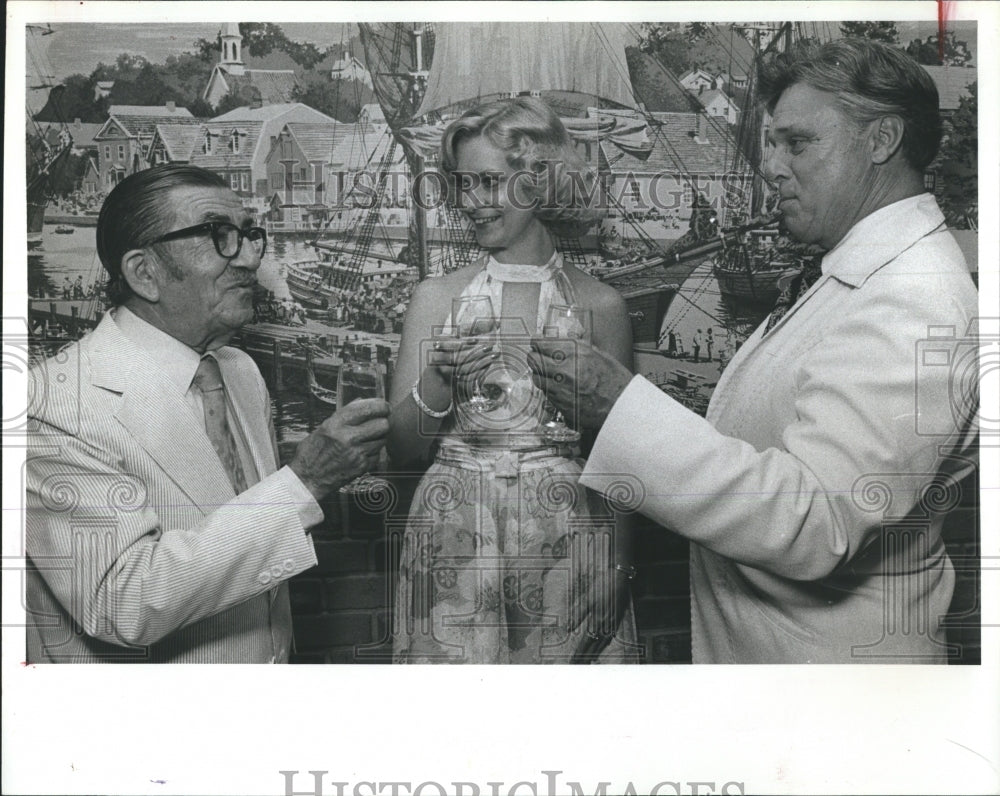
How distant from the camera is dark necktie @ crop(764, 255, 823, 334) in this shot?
3170mm

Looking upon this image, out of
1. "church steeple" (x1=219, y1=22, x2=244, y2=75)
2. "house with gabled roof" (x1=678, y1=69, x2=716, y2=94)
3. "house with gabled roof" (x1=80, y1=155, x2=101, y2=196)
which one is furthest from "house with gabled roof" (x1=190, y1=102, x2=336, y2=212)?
"house with gabled roof" (x1=678, y1=69, x2=716, y2=94)

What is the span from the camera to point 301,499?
3.13 m

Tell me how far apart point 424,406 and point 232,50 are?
1099 millimetres

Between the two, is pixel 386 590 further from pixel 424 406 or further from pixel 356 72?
pixel 356 72

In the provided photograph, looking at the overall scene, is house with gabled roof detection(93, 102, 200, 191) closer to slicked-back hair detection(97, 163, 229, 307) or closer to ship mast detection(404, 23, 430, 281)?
slicked-back hair detection(97, 163, 229, 307)

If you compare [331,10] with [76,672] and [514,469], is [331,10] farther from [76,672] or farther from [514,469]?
[76,672]

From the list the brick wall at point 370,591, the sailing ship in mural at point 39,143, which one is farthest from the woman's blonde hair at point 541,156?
the sailing ship in mural at point 39,143

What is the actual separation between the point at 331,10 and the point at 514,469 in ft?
4.44

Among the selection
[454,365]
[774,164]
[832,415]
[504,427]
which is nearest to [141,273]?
[454,365]

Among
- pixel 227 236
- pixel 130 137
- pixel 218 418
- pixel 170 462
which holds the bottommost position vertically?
pixel 170 462

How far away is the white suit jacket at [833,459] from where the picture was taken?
3059 mm

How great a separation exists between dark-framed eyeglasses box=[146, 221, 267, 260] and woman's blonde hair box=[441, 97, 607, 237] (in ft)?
1.77

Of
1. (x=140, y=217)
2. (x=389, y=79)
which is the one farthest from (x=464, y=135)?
(x=140, y=217)

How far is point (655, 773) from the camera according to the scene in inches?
125
